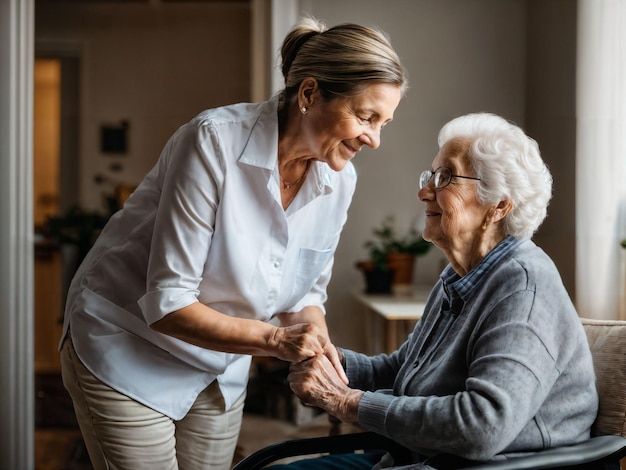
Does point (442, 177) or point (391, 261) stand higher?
point (442, 177)

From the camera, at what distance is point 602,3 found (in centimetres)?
279

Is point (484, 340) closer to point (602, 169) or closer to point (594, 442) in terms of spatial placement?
point (594, 442)

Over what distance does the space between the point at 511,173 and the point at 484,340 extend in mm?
361

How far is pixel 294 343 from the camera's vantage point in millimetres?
1413

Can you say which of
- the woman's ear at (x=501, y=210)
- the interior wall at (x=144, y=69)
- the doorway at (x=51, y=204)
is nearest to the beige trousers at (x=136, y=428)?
the woman's ear at (x=501, y=210)

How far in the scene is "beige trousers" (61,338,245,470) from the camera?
147cm

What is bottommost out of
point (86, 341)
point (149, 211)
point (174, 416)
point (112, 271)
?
point (174, 416)

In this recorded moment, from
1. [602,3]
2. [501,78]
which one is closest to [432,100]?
[501,78]

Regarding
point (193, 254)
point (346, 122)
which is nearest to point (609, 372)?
point (346, 122)

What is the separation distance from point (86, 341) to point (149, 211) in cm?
30

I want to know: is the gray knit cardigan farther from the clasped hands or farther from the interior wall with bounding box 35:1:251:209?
the interior wall with bounding box 35:1:251:209

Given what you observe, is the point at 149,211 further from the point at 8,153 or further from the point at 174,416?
the point at 8,153

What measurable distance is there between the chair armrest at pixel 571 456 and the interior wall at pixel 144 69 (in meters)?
3.79

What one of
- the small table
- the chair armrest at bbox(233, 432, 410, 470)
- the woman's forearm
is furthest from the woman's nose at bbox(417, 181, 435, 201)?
the small table
